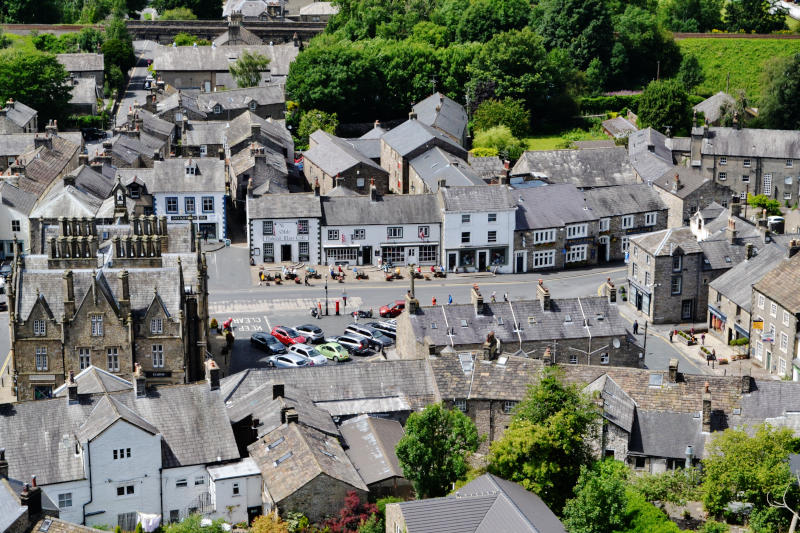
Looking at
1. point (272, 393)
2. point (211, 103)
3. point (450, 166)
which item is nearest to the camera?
point (272, 393)

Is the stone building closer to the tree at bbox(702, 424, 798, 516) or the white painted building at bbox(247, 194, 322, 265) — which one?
the white painted building at bbox(247, 194, 322, 265)

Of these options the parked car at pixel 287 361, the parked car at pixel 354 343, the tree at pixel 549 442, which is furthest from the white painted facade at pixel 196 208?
the tree at pixel 549 442

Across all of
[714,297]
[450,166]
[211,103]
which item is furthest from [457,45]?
[714,297]

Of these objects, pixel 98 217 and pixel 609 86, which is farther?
pixel 609 86

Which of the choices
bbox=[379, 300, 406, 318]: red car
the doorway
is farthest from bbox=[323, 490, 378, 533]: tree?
the doorway

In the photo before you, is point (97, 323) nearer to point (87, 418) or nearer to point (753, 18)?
point (87, 418)

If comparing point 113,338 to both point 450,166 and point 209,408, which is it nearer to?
point 209,408

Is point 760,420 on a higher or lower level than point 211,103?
lower

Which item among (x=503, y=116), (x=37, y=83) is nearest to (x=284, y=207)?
(x=503, y=116)
